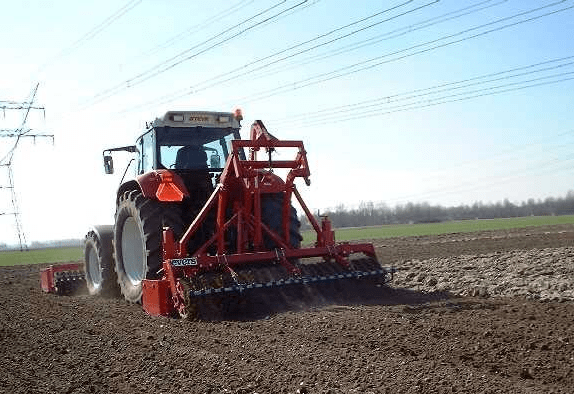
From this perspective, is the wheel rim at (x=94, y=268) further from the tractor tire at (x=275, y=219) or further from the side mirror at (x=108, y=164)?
the tractor tire at (x=275, y=219)

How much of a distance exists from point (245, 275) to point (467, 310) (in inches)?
92.1

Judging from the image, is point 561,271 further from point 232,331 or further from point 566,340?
point 232,331

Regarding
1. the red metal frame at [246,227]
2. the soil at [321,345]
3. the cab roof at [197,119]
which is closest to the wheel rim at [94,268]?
the soil at [321,345]

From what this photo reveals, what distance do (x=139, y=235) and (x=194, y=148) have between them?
4.67 feet

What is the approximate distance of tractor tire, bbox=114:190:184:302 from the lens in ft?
24.3

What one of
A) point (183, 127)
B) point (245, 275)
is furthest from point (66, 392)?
point (183, 127)

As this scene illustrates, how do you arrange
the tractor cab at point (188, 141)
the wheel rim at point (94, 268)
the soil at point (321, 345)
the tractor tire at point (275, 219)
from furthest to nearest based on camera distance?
the wheel rim at point (94, 268), the tractor cab at point (188, 141), the tractor tire at point (275, 219), the soil at point (321, 345)

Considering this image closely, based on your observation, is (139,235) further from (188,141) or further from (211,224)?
(188,141)

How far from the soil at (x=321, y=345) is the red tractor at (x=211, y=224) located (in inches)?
12.1

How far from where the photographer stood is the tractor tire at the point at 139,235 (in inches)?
292

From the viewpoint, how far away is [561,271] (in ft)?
27.0

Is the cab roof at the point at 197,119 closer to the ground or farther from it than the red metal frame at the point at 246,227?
farther from it

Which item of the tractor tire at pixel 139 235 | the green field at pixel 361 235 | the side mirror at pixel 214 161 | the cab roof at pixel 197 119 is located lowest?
the green field at pixel 361 235

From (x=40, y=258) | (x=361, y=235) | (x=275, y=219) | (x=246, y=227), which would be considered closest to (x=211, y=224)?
(x=246, y=227)
